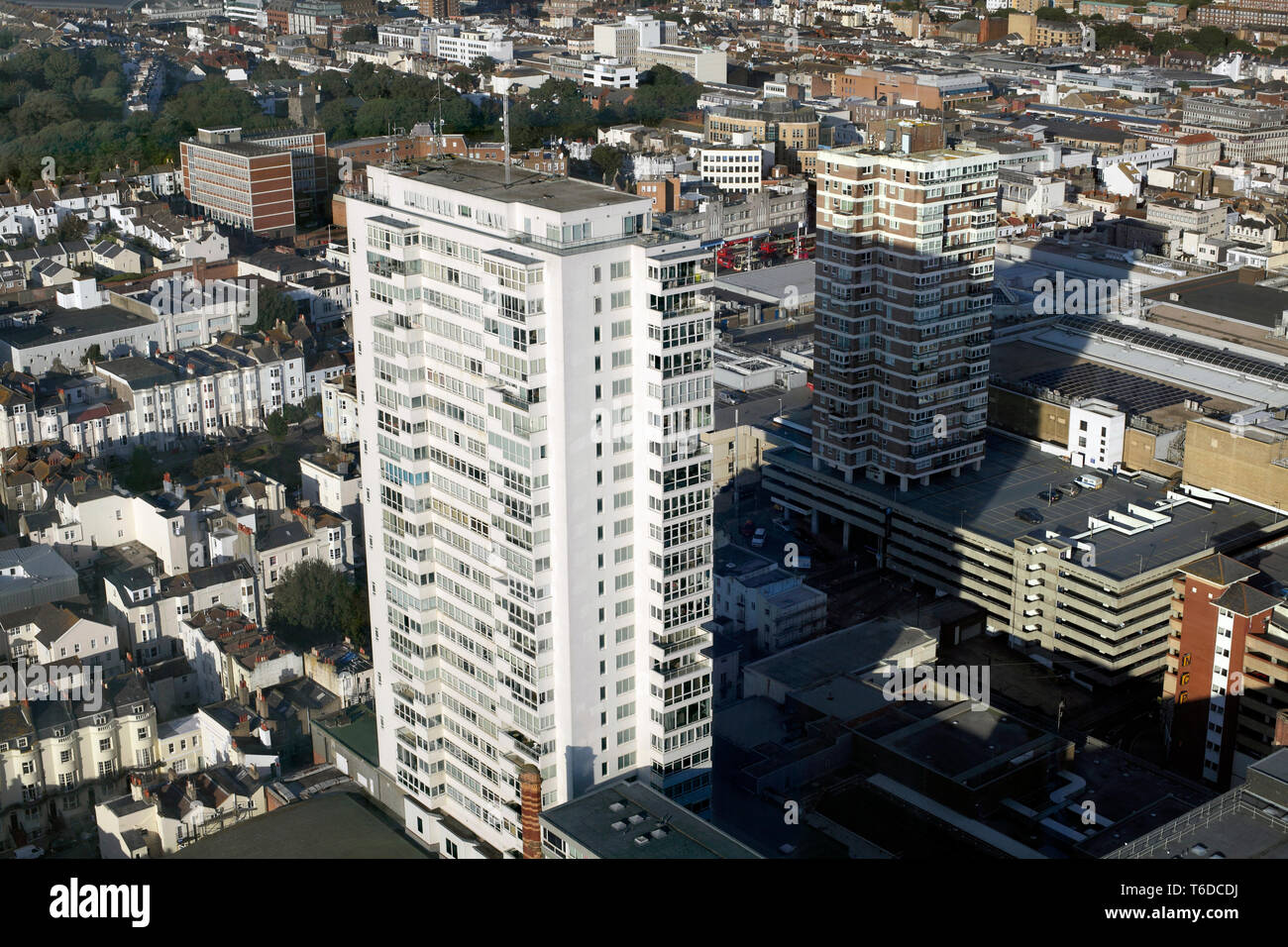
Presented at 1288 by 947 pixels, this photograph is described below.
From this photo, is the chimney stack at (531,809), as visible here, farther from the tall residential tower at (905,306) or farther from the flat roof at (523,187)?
the tall residential tower at (905,306)

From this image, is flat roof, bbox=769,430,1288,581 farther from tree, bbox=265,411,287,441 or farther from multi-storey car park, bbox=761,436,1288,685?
tree, bbox=265,411,287,441

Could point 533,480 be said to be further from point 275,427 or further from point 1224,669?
point 275,427

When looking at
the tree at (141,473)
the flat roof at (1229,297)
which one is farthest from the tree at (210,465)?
the flat roof at (1229,297)

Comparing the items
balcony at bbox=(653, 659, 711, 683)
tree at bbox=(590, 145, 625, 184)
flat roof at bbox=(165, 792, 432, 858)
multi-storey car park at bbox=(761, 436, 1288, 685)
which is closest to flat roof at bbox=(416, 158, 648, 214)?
balcony at bbox=(653, 659, 711, 683)

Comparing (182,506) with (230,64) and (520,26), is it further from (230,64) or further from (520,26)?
(520,26)

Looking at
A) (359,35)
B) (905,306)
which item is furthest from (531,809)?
(359,35)

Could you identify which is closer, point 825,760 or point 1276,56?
point 825,760

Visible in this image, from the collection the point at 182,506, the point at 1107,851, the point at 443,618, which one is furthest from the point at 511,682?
the point at 182,506
